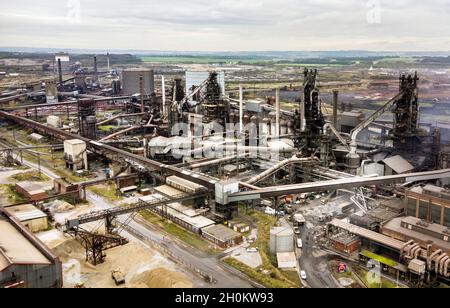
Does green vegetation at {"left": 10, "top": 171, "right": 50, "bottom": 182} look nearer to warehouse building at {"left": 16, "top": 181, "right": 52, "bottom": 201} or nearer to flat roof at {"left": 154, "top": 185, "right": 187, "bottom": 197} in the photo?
warehouse building at {"left": 16, "top": 181, "right": 52, "bottom": 201}

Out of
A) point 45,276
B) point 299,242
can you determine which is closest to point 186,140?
point 299,242

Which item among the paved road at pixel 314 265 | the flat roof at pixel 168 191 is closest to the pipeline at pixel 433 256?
the paved road at pixel 314 265

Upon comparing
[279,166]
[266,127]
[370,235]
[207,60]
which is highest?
[207,60]

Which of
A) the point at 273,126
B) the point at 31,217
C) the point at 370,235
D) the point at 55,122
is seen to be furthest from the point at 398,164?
the point at 55,122

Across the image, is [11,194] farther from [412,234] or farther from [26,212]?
[412,234]

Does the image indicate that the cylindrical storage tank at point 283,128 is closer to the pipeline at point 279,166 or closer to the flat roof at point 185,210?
the pipeline at point 279,166

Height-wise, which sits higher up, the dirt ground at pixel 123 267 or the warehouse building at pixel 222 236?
the warehouse building at pixel 222 236

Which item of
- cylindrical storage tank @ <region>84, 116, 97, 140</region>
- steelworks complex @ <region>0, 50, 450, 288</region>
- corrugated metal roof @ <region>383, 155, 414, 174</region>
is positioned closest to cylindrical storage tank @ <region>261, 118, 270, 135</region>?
steelworks complex @ <region>0, 50, 450, 288</region>
